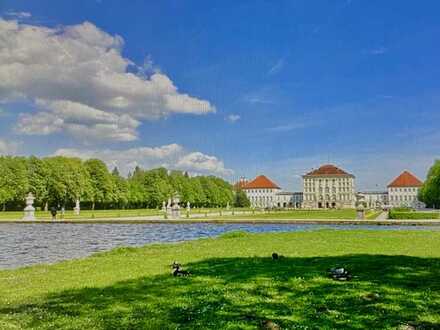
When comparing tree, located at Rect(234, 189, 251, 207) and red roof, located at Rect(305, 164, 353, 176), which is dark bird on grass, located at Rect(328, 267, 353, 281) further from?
red roof, located at Rect(305, 164, 353, 176)

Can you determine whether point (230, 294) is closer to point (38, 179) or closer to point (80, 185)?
point (38, 179)

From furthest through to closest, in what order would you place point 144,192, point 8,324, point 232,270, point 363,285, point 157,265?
point 144,192
point 157,265
point 232,270
point 363,285
point 8,324

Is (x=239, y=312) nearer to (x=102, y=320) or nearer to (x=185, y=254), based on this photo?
(x=102, y=320)

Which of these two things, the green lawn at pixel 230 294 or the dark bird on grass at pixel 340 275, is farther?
the dark bird on grass at pixel 340 275

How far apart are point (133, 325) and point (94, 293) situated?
2931 millimetres

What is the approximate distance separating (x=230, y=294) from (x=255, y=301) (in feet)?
2.44

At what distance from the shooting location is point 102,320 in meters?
7.29

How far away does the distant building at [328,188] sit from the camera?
185 m

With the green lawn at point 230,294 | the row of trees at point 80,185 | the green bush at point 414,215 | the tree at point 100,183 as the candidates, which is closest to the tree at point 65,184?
the row of trees at point 80,185

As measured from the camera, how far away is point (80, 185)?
9212cm

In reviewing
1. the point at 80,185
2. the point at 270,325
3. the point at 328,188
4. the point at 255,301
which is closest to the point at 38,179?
the point at 80,185

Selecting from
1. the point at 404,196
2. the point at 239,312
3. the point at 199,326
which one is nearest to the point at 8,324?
the point at 199,326

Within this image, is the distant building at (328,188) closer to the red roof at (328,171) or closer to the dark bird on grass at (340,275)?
the red roof at (328,171)

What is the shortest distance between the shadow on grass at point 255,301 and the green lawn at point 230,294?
2 centimetres
